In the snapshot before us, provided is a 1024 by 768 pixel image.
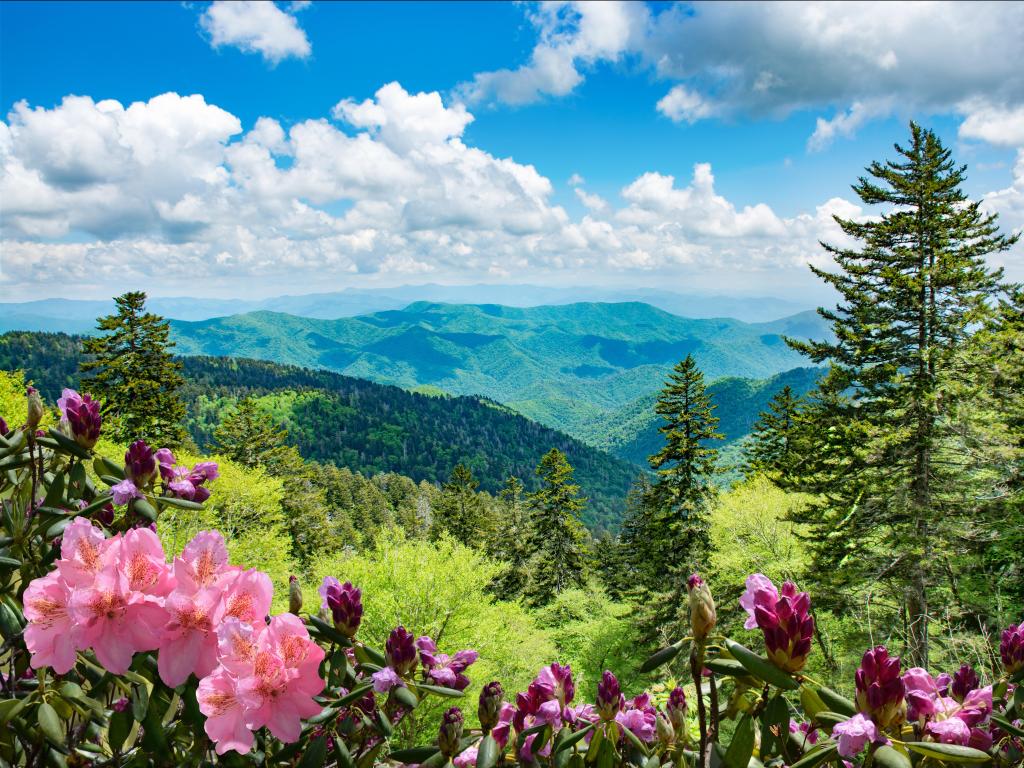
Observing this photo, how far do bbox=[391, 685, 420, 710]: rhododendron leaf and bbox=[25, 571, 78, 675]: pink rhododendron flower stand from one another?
29.9 inches

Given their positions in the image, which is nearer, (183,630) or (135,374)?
(183,630)

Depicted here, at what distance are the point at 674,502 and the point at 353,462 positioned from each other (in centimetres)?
14198

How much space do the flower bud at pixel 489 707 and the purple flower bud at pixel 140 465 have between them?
53.7 inches

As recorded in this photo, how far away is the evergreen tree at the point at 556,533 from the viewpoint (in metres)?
29.0

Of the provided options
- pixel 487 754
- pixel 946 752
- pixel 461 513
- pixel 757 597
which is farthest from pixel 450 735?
pixel 461 513

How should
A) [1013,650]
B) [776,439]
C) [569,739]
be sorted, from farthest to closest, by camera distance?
[776,439] → [1013,650] → [569,739]

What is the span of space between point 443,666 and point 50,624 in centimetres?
109

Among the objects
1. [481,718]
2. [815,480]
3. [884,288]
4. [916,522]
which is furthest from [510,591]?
[481,718]

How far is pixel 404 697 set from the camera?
1.51 meters

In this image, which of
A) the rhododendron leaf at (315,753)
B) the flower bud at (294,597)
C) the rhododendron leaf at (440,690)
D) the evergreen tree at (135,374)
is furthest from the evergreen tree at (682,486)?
the evergreen tree at (135,374)

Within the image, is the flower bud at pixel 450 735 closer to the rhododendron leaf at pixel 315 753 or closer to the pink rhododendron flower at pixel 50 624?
the rhododendron leaf at pixel 315 753

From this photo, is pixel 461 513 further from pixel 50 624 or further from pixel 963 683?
pixel 50 624

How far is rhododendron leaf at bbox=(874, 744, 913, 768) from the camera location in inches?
42.7

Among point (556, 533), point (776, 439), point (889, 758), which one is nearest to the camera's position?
point (889, 758)
